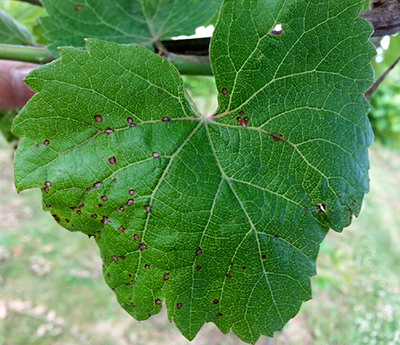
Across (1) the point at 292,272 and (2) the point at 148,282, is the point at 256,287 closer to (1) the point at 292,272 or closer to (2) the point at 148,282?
(1) the point at 292,272

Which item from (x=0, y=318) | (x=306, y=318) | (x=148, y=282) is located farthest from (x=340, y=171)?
(x=0, y=318)

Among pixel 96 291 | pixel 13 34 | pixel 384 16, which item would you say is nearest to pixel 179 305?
pixel 384 16

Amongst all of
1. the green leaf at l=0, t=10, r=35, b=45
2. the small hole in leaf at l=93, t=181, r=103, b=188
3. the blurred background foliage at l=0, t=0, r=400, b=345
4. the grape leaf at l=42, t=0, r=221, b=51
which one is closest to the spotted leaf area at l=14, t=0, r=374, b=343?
the small hole in leaf at l=93, t=181, r=103, b=188

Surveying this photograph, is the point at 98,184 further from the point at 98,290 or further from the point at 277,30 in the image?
the point at 98,290

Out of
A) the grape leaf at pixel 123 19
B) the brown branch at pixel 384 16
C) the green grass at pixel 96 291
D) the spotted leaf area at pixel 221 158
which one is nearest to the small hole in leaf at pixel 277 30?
the spotted leaf area at pixel 221 158

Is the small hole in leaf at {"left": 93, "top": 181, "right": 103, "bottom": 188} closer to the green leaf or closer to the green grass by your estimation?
the green leaf

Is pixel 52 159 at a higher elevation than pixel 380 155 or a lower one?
higher

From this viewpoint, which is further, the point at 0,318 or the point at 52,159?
the point at 0,318
